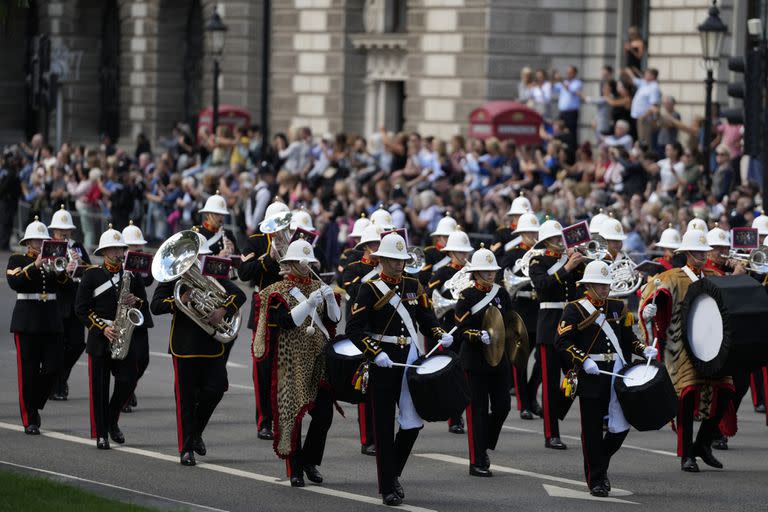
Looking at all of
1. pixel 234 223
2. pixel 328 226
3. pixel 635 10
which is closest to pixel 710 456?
pixel 328 226

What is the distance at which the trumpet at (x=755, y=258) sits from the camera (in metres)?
16.8

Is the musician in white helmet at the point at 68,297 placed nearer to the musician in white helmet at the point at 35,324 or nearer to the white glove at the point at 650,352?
the musician in white helmet at the point at 35,324

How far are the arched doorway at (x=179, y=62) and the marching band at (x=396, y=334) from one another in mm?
29360

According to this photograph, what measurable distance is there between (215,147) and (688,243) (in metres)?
19.9

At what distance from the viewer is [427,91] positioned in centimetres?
3450

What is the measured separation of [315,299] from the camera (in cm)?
1366

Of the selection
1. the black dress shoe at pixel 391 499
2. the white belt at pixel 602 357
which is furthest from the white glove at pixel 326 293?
the white belt at pixel 602 357

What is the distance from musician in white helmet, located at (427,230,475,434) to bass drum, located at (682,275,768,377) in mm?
1938

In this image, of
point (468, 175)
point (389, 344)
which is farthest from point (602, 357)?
point (468, 175)

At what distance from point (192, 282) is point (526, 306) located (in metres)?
4.56

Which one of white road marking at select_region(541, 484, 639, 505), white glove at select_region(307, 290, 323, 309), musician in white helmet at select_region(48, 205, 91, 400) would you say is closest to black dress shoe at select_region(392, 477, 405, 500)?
white road marking at select_region(541, 484, 639, 505)

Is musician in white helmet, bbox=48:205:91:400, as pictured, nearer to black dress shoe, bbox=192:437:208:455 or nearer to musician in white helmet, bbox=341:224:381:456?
black dress shoe, bbox=192:437:208:455

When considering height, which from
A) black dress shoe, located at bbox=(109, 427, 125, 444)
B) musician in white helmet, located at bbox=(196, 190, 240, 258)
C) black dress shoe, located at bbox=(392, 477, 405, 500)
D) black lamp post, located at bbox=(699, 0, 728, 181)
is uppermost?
black lamp post, located at bbox=(699, 0, 728, 181)

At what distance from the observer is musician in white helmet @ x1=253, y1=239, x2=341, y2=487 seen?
539 inches
